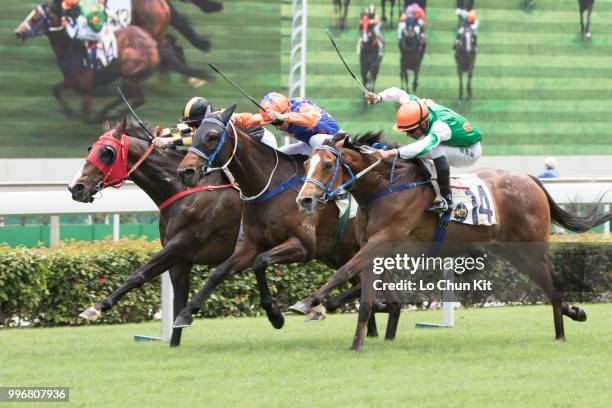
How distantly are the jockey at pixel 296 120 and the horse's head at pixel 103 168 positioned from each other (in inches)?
27.8

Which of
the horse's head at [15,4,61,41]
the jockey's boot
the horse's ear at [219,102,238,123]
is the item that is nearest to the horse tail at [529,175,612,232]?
the jockey's boot

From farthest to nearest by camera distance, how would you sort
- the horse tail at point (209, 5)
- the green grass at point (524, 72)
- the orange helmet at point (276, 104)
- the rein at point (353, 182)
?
the green grass at point (524, 72), the horse tail at point (209, 5), the orange helmet at point (276, 104), the rein at point (353, 182)

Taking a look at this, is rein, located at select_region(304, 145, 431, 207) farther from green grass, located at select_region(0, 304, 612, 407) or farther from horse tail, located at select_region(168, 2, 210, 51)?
horse tail, located at select_region(168, 2, 210, 51)

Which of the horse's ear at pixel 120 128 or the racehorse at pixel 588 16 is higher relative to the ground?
the horse's ear at pixel 120 128

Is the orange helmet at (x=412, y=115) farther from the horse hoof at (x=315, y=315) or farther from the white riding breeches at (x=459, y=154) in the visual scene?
the horse hoof at (x=315, y=315)

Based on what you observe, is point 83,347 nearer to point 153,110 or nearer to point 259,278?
point 259,278

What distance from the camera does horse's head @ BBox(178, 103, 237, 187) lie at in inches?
279

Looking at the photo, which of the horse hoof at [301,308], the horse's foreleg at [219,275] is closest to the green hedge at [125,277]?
the horse's foreleg at [219,275]

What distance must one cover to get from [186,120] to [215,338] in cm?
137

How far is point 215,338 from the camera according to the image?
802 centimetres

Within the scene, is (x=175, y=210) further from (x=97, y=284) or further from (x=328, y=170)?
(x=97, y=284)

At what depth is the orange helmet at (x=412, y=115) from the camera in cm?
732

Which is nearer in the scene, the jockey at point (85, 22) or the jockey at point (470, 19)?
the jockey at point (85, 22)

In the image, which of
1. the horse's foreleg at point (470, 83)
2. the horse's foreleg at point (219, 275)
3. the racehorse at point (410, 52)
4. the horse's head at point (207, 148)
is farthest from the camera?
the horse's foreleg at point (470, 83)
